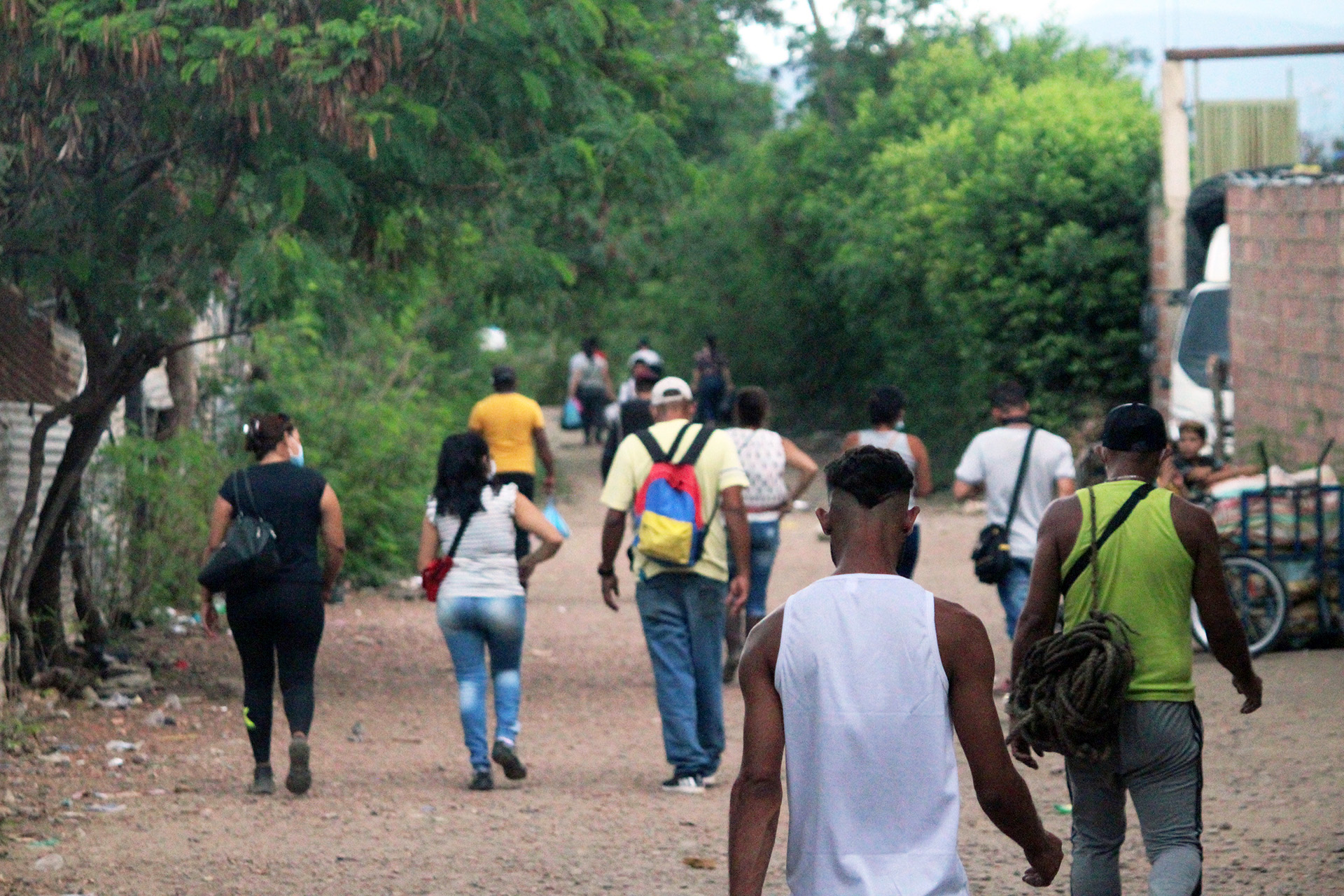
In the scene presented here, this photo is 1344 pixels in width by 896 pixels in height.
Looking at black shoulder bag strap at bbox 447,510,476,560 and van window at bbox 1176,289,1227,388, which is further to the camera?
van window at bbox 1176,289,1227,388

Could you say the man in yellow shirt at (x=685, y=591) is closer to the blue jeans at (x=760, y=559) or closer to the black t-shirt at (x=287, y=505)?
the black t-shirt at (x=287, y=505)

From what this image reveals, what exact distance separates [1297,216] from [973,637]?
1103 centimetres

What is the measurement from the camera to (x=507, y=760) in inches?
306

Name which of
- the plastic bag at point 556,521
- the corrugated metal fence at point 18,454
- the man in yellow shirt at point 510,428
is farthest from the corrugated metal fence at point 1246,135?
the corrugated metal fence at point 18,454

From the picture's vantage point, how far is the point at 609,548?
25.6 feet

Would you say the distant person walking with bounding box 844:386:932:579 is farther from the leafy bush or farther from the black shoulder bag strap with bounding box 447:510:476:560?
the leafy bush

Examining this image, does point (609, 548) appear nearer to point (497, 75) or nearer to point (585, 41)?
point (497, 75)

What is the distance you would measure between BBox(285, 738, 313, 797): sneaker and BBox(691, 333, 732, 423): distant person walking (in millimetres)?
17670

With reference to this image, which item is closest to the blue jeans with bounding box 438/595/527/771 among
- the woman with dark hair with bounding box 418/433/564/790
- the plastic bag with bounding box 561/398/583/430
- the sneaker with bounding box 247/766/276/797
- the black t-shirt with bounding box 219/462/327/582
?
the woman with dark hair with bounding box 418/433/564/790

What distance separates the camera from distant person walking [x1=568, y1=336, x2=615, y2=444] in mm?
27125

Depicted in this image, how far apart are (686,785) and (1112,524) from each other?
3538mm

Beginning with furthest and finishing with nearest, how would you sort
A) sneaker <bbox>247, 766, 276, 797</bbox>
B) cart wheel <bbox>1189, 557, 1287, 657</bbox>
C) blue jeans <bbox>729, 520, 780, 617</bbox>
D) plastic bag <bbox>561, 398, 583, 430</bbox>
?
plastic bag <bbox>561, 398, 583, 430</bbox>, cart wheel <bbox>1189, 557, 1287, 657</bbox>, blue jeans <bbox>729, 520, 780, 617</bbox>, sneaker <bbox>247, 766, 276, 797</bbox>

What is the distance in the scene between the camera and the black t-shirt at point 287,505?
743 cm

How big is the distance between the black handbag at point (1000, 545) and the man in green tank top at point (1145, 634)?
4.41 metres
